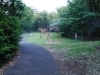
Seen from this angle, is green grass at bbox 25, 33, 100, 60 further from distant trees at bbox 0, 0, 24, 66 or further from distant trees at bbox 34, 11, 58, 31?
distant trees at bbox 34, 11, 58, 31

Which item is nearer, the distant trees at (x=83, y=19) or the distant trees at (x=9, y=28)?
the distant trees at (x=9, y=28)

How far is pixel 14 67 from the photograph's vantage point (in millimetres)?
7566

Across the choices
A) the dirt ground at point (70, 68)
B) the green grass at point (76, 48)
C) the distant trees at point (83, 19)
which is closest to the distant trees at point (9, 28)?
the dirt ground at point (70, 68)

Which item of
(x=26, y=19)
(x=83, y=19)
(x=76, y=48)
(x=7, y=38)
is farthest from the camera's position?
(x=26, y=19)

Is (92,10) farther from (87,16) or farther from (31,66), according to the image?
(31,66)

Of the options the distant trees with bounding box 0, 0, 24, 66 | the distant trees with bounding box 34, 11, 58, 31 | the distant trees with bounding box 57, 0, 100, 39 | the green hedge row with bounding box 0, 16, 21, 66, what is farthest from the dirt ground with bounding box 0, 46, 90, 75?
the distant trees with bounding box 34, 11, 58, 31

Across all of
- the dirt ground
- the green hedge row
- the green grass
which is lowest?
the dirt ground

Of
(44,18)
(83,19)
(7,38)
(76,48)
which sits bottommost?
(76,48)

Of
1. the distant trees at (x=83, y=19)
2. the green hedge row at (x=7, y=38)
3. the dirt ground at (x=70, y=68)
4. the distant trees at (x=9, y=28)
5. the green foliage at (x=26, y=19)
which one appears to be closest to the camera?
the dirt ground at (x=70, y=68)

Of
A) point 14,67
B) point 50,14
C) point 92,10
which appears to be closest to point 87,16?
point 92,10

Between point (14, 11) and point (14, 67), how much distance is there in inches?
189

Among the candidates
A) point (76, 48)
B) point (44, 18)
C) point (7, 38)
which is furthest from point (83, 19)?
point (44, 18)

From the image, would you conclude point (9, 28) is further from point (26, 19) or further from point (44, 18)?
point (44, 18)

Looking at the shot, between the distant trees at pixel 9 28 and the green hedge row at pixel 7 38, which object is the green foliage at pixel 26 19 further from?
the green hedge row at pixel 7 38
